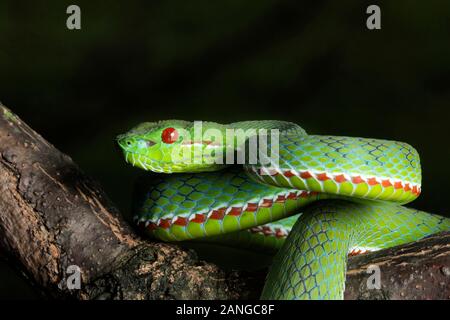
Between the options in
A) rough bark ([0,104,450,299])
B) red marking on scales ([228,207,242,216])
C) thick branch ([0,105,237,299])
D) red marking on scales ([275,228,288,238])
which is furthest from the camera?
red marking on scales ([275,228,288,238])

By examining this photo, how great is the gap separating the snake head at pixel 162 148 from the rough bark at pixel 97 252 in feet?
0.72

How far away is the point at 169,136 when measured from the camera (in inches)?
103

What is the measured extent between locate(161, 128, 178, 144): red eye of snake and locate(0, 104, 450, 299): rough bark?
35cm

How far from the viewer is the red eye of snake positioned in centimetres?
261

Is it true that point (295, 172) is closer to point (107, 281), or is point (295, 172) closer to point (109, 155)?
point (107, 281)

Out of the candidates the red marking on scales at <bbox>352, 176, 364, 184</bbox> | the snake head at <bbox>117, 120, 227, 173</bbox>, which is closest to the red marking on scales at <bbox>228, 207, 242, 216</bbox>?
the snake head at <bbox>117, 120, 227, 173</bbox>

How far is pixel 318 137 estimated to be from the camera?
7.79 feet

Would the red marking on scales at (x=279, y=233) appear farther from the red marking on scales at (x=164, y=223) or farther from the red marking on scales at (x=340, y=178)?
the red marking on scales at (x=340, y=178)

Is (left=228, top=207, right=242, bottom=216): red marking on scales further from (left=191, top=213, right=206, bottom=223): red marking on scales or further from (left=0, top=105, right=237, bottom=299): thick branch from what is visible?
(left=0, top=105, right=237, bottom=299): thick branch

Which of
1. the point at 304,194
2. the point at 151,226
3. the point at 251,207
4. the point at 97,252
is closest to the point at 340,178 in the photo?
the point at 304,194

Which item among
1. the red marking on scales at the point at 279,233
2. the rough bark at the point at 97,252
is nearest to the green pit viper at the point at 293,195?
the rough bark at the point at 97,252

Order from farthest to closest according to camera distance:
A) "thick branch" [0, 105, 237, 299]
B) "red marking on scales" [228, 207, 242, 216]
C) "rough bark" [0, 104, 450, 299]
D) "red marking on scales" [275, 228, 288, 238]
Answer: "red marking on scales" [275, 228, 288, 238]
"red marking on scales" [228, 207, 242, 216]
"thick branch" [0, 105, 237, 299]
"rough bark" [0, 104, 450, 299]

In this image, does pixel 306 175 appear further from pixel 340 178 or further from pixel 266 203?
pixel 266 203

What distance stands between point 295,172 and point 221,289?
52 centimetres
